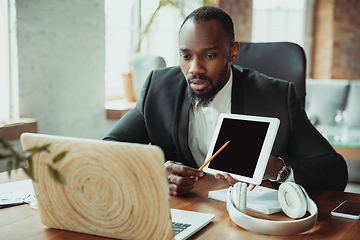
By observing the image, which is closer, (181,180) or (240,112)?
(181,180)

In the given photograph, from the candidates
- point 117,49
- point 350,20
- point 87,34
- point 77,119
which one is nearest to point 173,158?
point 77,119

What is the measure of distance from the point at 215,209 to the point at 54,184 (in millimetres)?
396

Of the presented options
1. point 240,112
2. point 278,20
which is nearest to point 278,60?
point 240,112

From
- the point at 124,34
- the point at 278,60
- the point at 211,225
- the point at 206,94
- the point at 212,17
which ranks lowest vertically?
the point at 211,225

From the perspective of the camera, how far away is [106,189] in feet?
2.23

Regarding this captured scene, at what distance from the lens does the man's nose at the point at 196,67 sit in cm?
132

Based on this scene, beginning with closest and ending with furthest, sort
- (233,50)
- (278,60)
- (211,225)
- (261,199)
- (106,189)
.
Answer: (106,189), (211,225), (261,199), (233,50), (278,60)

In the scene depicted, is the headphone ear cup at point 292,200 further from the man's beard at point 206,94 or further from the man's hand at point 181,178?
the man's beard at point 206,94

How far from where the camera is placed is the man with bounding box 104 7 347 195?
4.27ft

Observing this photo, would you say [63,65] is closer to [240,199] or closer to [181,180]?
[181,180]

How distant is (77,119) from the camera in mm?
2951

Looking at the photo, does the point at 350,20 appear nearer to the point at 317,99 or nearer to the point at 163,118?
the point at 317,99

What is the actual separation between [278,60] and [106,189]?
1.21 metres

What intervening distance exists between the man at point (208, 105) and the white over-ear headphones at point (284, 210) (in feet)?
0.99
